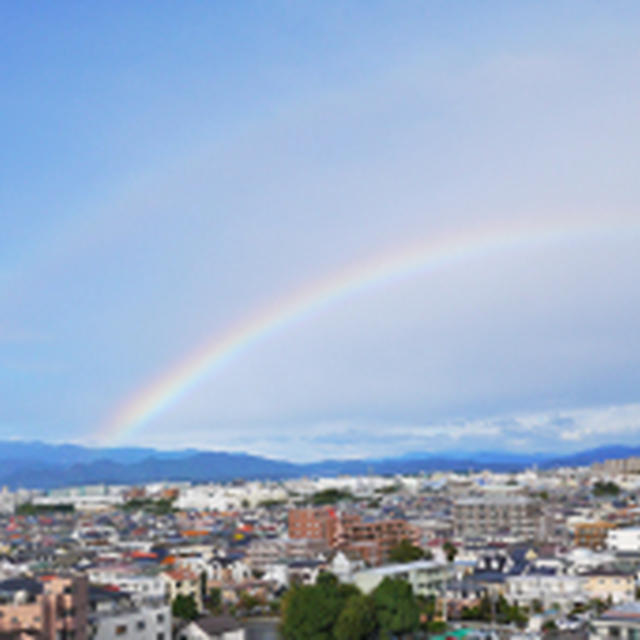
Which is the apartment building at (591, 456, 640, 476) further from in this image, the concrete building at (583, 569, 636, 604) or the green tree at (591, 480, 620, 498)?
the concrete building at (583, 569, 636, 604)

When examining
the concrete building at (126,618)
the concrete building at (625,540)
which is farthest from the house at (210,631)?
the concrete building at (625,540)

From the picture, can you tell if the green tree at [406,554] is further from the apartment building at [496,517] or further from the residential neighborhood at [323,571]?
the apartment building at [496,517]

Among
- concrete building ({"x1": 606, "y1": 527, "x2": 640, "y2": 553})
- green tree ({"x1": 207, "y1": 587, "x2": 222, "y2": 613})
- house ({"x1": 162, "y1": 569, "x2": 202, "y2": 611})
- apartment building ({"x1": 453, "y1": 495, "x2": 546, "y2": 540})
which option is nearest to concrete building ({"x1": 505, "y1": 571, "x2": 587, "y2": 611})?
green tree ({"x1": 207, "y1": 587, "x2": 222, "y2": 613})

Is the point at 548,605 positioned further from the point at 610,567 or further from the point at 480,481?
the point at 480,481

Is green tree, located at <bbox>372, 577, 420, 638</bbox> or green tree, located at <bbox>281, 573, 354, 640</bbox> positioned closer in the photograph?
green tree, located at <bbox>281, 573, 354, 640</bbox>

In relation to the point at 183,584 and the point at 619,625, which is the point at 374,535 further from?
the point at 619,625

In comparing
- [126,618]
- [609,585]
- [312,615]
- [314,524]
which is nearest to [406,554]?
[609,585]

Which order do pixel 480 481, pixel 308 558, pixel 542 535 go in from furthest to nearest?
1. pixel 480 481
2. pixel 542 535
3. pixel 308 558

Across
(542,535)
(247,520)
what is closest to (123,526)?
(247,520)
